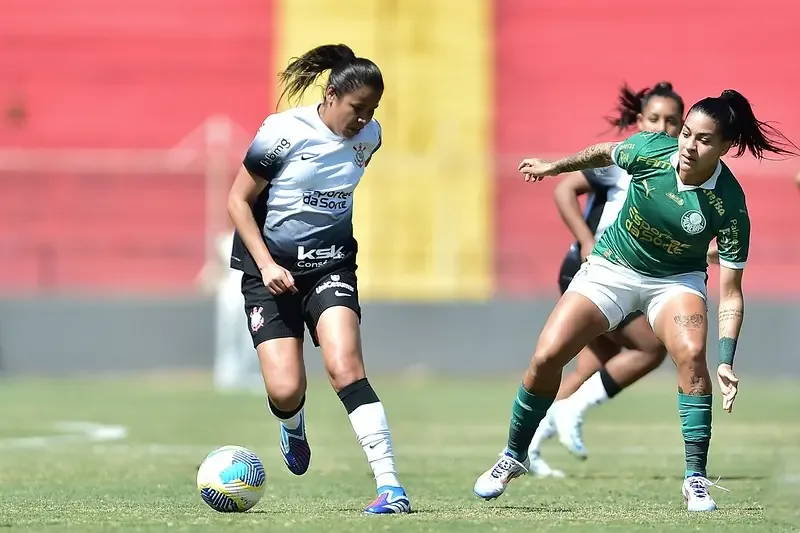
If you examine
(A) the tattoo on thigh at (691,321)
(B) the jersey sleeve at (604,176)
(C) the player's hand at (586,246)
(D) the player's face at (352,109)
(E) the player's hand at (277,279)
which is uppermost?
(D) the player's face at (352,109)

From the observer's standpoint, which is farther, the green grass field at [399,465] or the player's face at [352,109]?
the player's face at [352,109]

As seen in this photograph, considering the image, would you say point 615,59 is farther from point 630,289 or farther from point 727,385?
point 727,385

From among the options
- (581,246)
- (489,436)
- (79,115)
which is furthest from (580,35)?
(581,246)

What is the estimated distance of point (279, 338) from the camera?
24.1 ft

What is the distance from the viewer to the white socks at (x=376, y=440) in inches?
263

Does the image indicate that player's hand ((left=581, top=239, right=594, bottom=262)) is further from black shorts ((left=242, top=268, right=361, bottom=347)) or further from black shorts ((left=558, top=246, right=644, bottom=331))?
black shorts ((left=242, top=268, right=361, bottom=347))

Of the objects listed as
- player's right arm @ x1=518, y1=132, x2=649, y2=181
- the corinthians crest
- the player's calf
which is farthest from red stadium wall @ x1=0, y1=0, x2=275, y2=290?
the player's calf

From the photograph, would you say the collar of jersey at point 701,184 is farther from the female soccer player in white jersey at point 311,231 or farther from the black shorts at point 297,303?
the black shorts at point 297,303

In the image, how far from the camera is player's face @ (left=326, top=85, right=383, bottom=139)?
22.8 feet

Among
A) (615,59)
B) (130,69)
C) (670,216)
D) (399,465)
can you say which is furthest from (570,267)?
(130,69)

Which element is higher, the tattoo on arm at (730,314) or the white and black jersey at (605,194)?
the white and black jersey at (605,194)

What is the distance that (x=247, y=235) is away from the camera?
23.2 ft

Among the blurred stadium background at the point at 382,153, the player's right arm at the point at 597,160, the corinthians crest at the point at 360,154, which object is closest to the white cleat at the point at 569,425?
the player's right arm at the point at 597,160

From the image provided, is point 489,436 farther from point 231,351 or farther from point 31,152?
point 31,152
